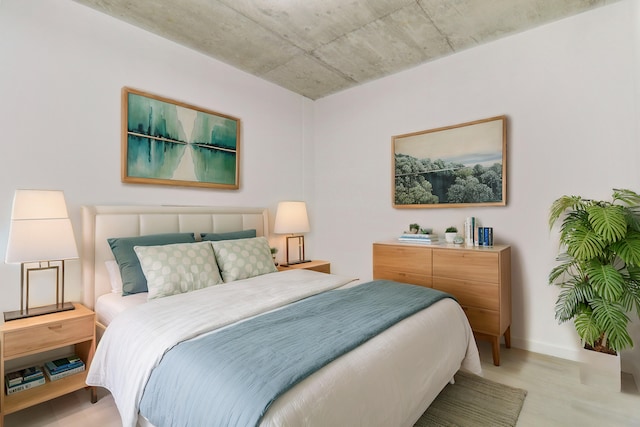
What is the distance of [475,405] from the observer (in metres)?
1.95

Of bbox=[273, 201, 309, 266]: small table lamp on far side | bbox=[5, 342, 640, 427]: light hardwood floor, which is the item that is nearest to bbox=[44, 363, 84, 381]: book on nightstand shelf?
bbox=[5, 342, 640, 427]: light hardwood floor

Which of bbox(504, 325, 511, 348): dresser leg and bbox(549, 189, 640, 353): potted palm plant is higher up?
bbox(549, 189, 640, 353): potted palm plant

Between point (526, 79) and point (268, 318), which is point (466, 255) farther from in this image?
point (268, 318)

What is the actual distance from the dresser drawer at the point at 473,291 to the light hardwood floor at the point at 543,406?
1.63 ft

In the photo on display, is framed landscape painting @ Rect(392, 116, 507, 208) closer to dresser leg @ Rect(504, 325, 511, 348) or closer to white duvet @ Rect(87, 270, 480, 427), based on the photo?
dresser leg @ Rect(504, 325, 511, 348)

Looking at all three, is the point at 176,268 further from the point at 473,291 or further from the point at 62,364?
the point at 473,291

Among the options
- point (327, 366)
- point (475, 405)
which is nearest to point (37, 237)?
point (327, 366)

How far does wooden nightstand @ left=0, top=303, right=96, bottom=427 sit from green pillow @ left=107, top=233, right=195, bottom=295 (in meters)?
0.29

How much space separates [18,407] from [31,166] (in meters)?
1.51

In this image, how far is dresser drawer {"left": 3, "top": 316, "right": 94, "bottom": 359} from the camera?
5.70 feet

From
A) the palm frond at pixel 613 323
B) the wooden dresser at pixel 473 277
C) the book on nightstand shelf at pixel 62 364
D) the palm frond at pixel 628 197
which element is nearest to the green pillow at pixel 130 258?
the book on nightstand shelf at pixel 62 364

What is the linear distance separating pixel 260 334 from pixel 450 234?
2208 mm

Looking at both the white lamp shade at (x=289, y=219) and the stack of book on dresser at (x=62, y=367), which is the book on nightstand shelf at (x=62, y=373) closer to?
the stack of book on dresser at (x=62, y=367)

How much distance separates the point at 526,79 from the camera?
2.77m
